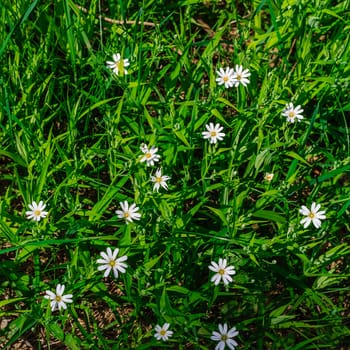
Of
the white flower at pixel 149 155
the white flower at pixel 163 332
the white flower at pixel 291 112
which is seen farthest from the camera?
the white flower at pixel 291 112

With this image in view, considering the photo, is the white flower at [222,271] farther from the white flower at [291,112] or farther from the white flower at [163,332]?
the white flower at [291,112]

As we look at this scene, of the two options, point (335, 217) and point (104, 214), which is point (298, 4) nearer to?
point (335, 217)

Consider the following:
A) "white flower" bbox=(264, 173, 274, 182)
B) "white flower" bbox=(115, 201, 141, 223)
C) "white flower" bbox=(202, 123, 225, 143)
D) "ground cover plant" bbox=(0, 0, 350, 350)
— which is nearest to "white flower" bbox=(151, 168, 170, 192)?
"ground cover plant" bbox=(0, 0, 350, 350)

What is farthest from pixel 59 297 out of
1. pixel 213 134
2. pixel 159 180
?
pixel 213 134

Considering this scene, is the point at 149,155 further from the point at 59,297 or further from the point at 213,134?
the point at 59,297

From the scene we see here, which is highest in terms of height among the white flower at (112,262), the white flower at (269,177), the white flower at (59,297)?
the white flower at (269,177)

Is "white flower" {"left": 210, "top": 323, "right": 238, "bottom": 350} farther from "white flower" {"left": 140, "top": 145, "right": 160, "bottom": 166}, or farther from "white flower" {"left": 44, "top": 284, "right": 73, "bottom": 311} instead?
"white flower" {"left": 140, "top": 145, "right": 160, "bottom": 166}

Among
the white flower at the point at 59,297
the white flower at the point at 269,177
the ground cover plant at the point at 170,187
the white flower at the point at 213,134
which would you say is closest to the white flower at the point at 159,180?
the ground cover plant at the point at 170,187
